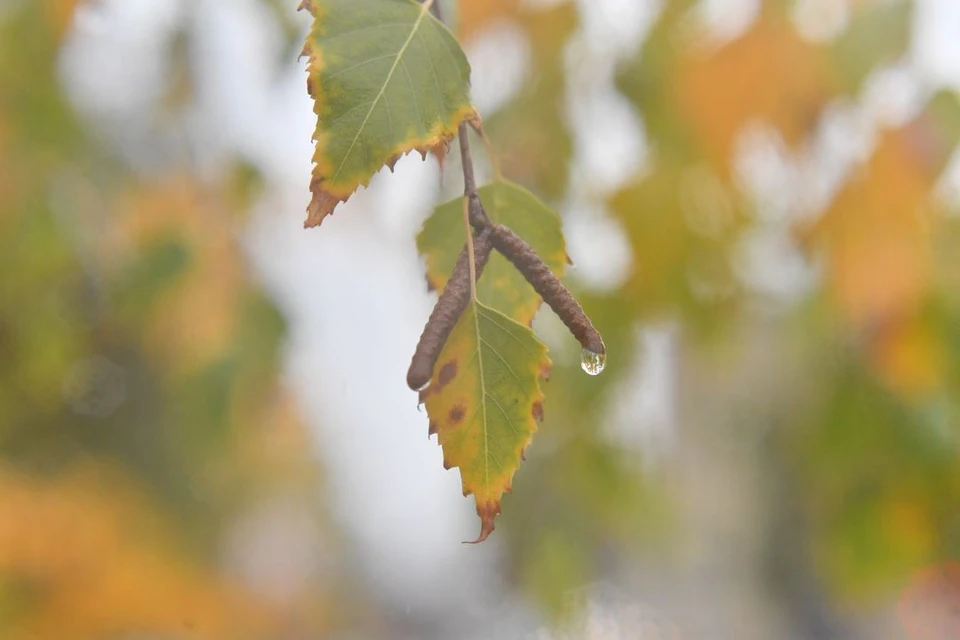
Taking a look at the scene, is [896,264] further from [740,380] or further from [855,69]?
[740,380]

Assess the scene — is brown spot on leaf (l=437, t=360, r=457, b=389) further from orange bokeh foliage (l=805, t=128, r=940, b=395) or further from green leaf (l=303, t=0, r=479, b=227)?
orange bokeh foliage (l=805, t=128, r=940, b=395)

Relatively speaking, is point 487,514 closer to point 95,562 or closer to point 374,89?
point 374,89

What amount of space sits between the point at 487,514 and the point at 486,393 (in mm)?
34

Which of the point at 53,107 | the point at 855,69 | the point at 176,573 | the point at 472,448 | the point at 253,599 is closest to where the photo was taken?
the point at 472,448

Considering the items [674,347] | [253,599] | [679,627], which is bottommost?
[253,599]

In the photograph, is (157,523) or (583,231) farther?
(157,523)

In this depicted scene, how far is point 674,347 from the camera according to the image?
913mm

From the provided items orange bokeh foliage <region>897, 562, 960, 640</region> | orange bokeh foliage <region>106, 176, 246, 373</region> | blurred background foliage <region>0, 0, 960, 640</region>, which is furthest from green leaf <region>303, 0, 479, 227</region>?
orange bokeh foliage <region>897, 562, 960, 640</region>

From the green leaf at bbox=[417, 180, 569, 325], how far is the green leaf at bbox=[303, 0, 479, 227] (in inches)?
1.9

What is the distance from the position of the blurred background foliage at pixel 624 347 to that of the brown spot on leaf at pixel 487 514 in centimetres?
44

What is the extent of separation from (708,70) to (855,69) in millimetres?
131

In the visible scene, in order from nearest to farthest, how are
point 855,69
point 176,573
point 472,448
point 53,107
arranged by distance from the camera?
1. point 472,448
2. point 855,69
3. point 53,107
4. point 176,573

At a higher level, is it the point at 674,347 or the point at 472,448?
the point at 472,448

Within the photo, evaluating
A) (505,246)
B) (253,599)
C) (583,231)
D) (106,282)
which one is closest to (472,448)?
(505,246)
